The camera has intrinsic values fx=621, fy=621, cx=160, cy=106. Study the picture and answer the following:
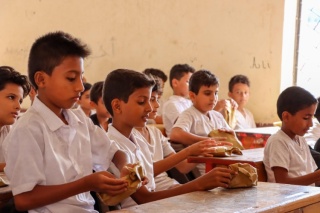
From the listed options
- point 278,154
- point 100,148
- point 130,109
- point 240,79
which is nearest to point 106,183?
point 100,148

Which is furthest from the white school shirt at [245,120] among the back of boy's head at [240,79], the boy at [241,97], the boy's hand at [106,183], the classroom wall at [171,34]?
the boy's hand at [106,183]

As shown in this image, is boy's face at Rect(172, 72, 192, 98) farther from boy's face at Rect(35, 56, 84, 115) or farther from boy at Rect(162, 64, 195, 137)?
boy's face at Rect(35, 56, 84, 115)

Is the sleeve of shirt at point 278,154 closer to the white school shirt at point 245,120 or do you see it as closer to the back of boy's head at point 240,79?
the white school shirt at point 245,120

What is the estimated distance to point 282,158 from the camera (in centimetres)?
311

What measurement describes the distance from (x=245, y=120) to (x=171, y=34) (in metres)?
1.32

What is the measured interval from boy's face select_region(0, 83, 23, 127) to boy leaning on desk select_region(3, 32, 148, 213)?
4.06 feet

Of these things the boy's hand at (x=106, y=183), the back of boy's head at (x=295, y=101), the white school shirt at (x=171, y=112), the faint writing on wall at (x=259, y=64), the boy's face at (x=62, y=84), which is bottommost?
the white school shirt at (x=171, y=112)

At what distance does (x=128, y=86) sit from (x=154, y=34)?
13.7ft

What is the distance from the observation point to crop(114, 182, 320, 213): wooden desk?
1909mm

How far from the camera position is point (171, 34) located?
6.89 meters

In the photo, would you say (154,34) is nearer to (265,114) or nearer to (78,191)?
(265,114)

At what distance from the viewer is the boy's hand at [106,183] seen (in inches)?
78.3

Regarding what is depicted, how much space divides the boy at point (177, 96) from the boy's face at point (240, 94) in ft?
1.52

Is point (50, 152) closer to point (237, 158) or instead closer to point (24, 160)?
point (24, 160)
